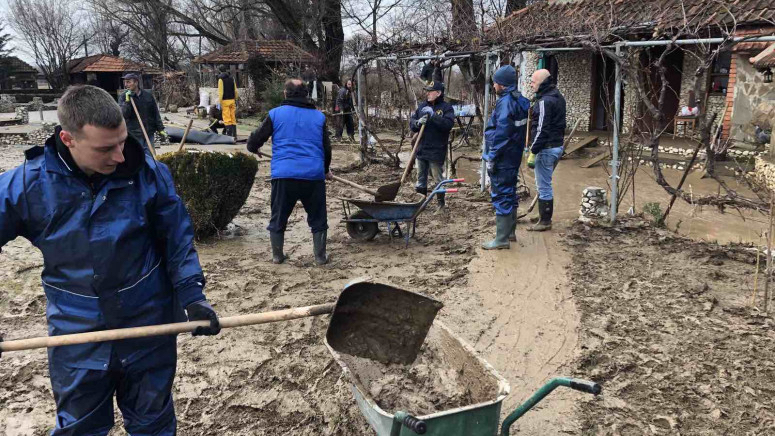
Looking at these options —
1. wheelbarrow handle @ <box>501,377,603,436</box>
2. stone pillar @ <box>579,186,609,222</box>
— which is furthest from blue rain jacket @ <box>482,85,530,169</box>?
wheelbarrow handle @ <box>501,377,603,436</box>

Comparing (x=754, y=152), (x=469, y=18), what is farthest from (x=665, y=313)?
(x=469, y=18)

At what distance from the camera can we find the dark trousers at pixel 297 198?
5711mm

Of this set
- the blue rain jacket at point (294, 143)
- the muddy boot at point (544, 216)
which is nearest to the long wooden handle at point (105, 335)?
the blue rain jacket at point (294, 143)

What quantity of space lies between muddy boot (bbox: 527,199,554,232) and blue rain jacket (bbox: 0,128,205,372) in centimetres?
505

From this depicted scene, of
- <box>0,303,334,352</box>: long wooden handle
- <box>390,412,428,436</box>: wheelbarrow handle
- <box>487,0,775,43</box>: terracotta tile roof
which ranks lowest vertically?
<box>390,412,428,436</box>: wheelbarrow handle

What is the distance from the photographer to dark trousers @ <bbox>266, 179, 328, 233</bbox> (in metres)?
5.71

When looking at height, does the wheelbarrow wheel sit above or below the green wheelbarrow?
below

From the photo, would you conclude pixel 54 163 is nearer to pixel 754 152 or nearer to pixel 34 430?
pixel 34 430

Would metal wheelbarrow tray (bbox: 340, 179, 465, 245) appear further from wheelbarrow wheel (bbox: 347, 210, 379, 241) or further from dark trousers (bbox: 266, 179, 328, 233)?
dark trousers (bbox: 266, 179, 328, 233)

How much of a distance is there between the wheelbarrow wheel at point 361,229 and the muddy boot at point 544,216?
1.81 metres

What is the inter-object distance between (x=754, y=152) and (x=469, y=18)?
5767mm

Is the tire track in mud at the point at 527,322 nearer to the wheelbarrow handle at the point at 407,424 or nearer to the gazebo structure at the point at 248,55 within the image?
the wheelbarrow handle at the point at 407,424

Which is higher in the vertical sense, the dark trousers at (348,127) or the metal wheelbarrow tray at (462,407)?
the dark trousers at (348,127)

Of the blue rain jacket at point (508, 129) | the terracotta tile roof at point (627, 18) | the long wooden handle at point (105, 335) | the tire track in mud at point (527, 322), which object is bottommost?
the tire track in mud at point (527, 322)
